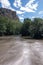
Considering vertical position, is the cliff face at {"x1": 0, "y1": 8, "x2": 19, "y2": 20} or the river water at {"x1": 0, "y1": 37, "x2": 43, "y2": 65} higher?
the cliff face at {"x1": 0, "y1": 8, "x2": 19, "y2": 20}

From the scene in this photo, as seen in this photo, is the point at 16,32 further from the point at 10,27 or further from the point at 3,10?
the point at 3,10

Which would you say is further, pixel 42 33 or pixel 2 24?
pixel 2 24

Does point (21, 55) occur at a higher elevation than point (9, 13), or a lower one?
lower

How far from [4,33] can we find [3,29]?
→ 173 inches

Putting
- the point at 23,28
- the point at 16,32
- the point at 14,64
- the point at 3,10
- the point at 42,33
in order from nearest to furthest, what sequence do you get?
the point at 14,64, the point at 42,33, the point at 23,28, the point at 16,32, the point at 3,10

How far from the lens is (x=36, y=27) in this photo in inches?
1922

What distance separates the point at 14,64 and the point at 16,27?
76377mm

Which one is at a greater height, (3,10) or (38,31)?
(3,10)

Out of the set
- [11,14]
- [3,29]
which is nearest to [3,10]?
[11,14]

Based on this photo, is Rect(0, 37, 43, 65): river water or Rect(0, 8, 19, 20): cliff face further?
Rect(0, 8, 19, 20): cliff face

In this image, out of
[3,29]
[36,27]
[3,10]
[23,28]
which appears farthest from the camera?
[3,10]

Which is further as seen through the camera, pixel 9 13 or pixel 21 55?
pixel 9 13

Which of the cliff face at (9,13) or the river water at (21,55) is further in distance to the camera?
the cliff face at (9,13)

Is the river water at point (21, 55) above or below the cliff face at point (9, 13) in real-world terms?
below
